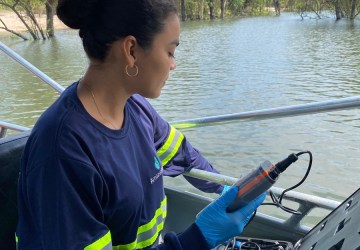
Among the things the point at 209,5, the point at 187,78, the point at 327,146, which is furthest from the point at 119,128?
the point at 209,5

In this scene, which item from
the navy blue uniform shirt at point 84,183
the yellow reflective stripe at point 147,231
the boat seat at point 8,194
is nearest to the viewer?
the navy blue uniform shirt at point 84,183

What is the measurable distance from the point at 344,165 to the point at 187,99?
3684mm

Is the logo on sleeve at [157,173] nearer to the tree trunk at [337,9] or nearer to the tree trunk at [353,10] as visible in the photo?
the tree trunk at [353,10]

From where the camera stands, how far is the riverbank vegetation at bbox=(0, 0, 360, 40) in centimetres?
2176

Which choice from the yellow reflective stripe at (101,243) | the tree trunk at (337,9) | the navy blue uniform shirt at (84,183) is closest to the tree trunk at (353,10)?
the tree trunk at (337,9)

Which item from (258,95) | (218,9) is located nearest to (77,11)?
(258,95)

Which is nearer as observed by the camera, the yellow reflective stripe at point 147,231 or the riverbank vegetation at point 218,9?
the yellow reflective stripe at point 147,231

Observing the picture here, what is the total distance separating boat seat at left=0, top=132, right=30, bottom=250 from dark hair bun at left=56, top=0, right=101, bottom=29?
53cm

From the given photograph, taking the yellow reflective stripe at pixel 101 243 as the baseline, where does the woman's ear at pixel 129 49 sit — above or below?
above

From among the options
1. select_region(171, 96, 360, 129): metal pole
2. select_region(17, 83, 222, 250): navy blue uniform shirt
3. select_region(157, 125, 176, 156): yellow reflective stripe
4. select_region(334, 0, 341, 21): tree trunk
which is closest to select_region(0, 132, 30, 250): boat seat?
select_region(17, 83, 222, 250): navy blue uniform shirt

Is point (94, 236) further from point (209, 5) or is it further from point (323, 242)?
point (209, 5)

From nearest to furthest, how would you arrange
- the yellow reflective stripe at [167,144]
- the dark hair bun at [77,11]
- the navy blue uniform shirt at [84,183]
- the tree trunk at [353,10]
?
the navy blue uniform shirt at [84,183]
the dark hair bun at [77,11]
the yellow reflective stripe at [167,144]
the tree trunk at [353,10]

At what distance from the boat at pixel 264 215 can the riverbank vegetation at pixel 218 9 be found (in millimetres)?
17509

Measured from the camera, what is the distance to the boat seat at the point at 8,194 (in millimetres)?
1392
